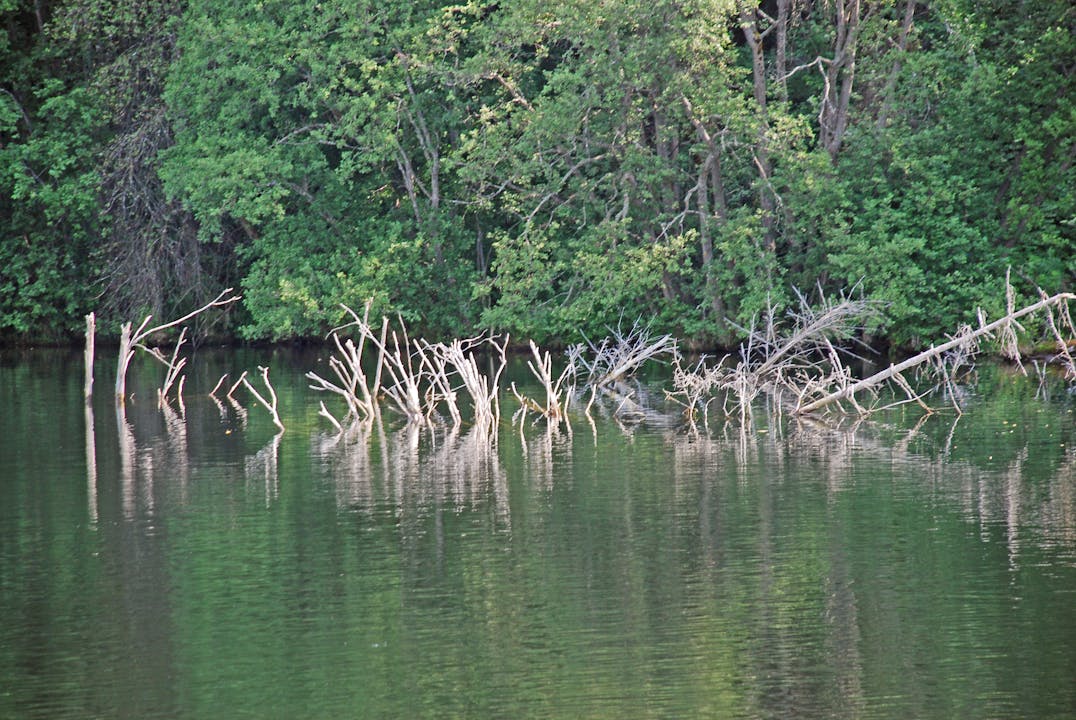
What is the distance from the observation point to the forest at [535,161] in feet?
117

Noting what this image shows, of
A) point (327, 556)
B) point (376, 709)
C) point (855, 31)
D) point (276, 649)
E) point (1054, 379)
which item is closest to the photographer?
point (376, 709)

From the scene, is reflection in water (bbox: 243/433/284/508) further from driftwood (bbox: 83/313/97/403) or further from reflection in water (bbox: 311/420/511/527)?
driftwood (bbox: 83/313/97/403)

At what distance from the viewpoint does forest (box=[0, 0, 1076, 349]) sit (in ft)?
117

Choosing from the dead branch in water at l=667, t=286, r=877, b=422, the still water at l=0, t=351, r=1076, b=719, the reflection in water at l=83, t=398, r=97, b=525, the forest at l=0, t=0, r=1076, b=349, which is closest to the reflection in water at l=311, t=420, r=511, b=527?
the still water at l=0, t=351, r=1076, b=719

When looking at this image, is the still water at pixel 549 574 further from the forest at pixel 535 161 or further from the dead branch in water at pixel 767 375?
the forest at pixel 535 161

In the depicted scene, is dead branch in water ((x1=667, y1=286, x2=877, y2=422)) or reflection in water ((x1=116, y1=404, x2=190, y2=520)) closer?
reflection in water ((x1=116, y1=404, x2=190, y2=520))

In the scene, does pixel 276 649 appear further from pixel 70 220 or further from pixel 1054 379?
pixel 70 220

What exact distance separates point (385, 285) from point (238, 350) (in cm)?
535

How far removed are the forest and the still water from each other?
10.9 meters

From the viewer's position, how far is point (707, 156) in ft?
123

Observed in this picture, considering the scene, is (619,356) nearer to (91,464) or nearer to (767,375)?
(767,375)

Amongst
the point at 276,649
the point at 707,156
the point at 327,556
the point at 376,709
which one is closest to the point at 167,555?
the point at 327,556

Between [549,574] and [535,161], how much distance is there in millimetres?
22249

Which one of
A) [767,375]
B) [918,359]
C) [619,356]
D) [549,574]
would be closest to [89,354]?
[619,356]
